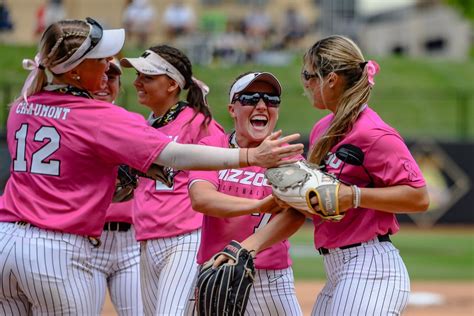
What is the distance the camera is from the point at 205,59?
1094 inches

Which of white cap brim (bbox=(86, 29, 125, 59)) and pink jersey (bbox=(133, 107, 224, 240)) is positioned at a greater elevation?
white cap brim (bbox=(86, 29, 125, 59))

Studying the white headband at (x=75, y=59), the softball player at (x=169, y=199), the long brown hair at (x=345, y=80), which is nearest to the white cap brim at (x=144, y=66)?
the softball player at (x=169, y=199)

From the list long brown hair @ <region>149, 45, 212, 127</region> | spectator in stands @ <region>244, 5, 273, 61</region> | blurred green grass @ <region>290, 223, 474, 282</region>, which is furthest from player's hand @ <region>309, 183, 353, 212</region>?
spectator in stands @ <region>244, 5, 273, 61</region>

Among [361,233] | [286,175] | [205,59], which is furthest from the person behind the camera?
[205,59]

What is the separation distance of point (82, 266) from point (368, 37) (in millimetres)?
48729

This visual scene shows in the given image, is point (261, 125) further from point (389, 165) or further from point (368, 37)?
point (368, 37)

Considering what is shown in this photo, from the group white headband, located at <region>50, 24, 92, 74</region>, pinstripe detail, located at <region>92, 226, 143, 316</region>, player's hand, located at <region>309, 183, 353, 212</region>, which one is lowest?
pinstripe detail, located at <region>92, 226, 143, 316</region>

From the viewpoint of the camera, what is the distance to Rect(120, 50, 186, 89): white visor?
6.07 meters

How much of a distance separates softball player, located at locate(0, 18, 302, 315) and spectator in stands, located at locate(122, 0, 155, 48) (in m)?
21.4

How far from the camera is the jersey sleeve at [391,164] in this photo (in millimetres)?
4590

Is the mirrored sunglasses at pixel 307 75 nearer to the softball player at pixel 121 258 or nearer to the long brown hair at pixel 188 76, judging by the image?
the long brown hair at pixel 188 76

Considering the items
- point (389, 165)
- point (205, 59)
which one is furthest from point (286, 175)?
point (205, 59)

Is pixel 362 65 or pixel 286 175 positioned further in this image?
pixel 362 65

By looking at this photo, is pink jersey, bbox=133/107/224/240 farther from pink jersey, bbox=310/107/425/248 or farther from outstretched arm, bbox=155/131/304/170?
outstretched arm, bbox=155/131/304/170
